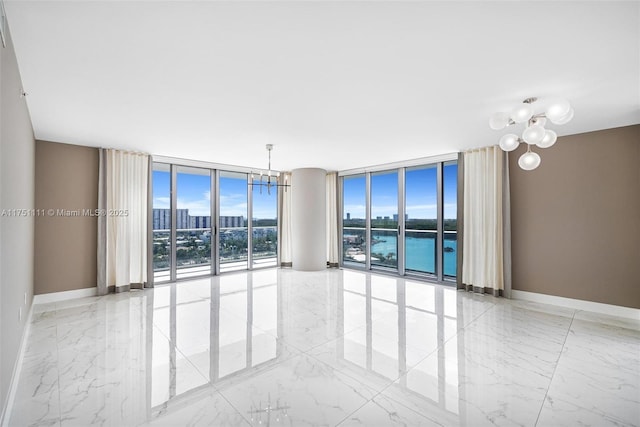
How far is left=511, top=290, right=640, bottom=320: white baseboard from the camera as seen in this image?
3.65m

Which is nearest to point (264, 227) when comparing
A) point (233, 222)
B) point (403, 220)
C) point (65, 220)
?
point (233, 222)

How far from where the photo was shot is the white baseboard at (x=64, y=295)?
418 cm

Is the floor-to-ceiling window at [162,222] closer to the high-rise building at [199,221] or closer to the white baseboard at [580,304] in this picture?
the high-rise building at [199,221]

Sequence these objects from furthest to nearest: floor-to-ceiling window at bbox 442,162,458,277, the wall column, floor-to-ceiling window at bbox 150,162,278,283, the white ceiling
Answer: the wall column → floor-to-ceiling window at bbox 150,162,278,283 → floor-to-ceiling window at bbox 442,162,458,277 → the white ceiling

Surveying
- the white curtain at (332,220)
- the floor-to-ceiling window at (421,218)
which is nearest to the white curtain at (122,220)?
the white curtain at (332,220)

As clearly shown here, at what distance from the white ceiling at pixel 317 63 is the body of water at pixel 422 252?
9.23 feet

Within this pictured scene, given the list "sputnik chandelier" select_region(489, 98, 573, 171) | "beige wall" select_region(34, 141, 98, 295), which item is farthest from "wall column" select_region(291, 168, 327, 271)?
"sputnik chandelier" select_region(489, 98, 573, 171)

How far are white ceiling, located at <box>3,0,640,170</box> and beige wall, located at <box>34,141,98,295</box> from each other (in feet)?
2.88

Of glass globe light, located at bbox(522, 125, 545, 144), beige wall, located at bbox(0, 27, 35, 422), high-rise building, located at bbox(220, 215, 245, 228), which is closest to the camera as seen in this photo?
beige wall, located at bbox(0, 27, 35, 422)

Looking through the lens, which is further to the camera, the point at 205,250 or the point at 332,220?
the point at 332,220

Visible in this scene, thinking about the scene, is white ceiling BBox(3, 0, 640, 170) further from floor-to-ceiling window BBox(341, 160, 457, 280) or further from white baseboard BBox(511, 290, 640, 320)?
white baseboard BBox(511, 290, 640, 320)

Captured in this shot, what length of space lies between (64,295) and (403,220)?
648 centimetres

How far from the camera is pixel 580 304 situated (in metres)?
3.98

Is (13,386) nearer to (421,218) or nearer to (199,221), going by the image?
(199,221)
